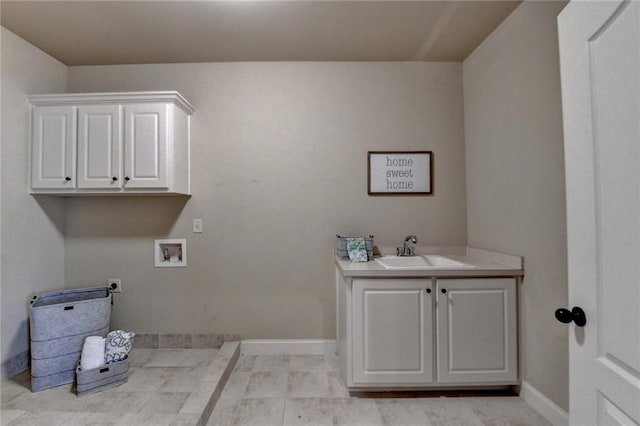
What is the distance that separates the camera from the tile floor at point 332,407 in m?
1.73

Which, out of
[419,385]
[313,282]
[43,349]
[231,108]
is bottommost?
[419,385]

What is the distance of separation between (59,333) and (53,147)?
138 centimetres

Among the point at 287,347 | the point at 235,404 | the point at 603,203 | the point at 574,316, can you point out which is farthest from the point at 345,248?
the point at 603,203

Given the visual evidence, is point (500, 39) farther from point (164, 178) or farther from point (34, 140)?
point (34, 140)

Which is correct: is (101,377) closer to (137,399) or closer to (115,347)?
(115,347)

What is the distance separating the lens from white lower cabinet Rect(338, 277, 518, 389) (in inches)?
75.1

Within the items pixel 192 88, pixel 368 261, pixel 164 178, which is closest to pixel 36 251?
pixel 164 178

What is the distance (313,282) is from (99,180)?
188cm

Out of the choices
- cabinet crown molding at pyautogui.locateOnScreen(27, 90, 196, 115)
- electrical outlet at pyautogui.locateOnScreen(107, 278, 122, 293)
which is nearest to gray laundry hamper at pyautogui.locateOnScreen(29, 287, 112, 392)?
electrical outlet at pyautogui.locateOnScreen(107, 278, 122, 293)

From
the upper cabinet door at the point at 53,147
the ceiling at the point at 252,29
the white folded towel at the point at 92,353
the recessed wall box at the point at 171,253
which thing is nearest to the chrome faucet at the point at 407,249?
the ceiling at the point at 252,29

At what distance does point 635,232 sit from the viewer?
75 cm

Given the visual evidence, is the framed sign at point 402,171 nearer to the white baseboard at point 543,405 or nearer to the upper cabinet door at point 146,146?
the white baseboard at point 543,405

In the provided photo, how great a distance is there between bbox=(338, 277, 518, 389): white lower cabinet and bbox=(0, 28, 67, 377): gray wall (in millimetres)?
2431

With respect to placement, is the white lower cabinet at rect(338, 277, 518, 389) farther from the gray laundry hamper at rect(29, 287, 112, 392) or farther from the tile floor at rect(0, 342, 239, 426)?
the gray laundry hamper at rect(29, 287, 112, 392)
